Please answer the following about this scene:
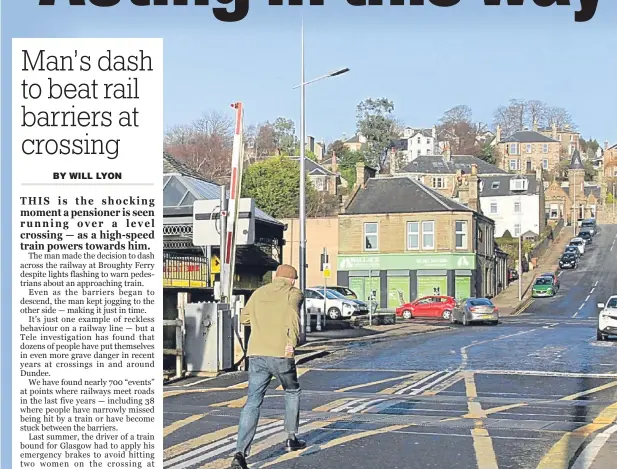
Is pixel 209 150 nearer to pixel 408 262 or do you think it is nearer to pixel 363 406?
pixel 408 262

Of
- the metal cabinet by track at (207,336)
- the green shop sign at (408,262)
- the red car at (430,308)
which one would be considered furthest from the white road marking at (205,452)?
the green shop sign at (408,262)

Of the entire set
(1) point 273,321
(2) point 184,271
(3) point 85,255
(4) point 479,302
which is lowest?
(4) point 479,302

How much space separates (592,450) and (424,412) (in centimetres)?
322

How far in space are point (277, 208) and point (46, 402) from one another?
69.6 m

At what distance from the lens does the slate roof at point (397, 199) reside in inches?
2517

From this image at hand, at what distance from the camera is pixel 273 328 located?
32.6 ft

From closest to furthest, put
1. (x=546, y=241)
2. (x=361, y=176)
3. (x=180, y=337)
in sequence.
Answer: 1. (x=180, y=337)
2. (x=361, y=176)
3. (x=546, y=241)

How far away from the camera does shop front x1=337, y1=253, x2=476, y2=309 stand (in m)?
63.5

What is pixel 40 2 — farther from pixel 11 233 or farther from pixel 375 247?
pixel 375 247

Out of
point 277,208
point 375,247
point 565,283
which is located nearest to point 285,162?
point 277,208

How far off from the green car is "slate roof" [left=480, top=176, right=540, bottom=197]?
40664 millimetres

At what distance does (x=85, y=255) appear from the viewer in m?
6.56

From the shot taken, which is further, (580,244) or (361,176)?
(580,244)

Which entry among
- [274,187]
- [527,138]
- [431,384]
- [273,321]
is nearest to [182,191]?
[431,384]
